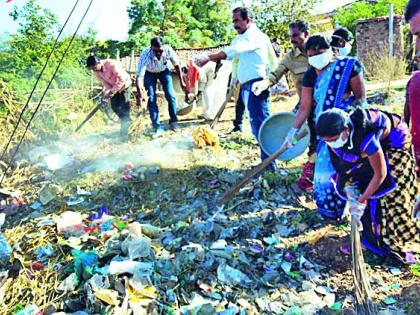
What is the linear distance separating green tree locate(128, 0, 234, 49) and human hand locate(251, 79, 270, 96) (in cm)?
1220

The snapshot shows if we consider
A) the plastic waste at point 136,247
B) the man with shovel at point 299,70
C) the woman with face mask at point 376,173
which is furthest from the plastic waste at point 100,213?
the woman with face mask at point 376,173

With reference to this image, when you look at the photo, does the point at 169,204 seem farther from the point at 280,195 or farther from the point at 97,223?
the point at 280,195

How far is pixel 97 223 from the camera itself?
394 centimetres

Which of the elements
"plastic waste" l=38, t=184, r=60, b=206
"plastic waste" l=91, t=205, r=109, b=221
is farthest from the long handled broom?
"plastic waste" l=38, t=184, r=60, b=206

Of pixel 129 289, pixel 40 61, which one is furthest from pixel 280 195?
pixel 40 61

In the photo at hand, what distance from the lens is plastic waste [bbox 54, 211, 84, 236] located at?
12.1 ft

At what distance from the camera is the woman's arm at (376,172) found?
261 centimetres

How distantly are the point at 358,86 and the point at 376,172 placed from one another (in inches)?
32.3

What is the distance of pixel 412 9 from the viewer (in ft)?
6.98

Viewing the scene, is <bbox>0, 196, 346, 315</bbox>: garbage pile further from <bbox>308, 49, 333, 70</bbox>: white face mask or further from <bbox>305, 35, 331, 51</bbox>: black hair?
<bbox>305, 35, 331, 51</bbox>: black hair

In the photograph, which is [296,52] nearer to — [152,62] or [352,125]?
[352,125]

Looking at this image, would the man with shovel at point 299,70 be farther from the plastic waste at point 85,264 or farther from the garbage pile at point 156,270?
the plastic waste at point 85,264

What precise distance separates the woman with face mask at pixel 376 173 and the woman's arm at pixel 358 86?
17.3 inches

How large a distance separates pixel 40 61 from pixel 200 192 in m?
7.39
